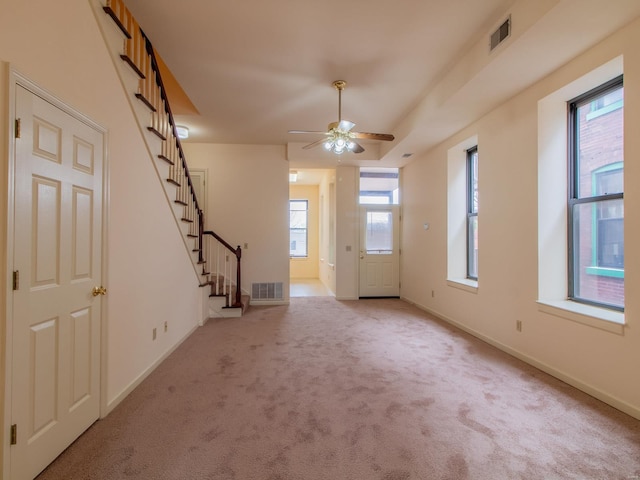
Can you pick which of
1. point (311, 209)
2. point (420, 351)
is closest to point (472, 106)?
point (420, 351)

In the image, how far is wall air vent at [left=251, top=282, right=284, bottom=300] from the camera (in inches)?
228

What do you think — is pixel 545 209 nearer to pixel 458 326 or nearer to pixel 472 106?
pixel 472 106

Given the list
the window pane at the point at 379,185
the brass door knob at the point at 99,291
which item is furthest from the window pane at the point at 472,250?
the brass door knob at the point at 99,291

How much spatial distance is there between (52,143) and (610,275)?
4.19 meters

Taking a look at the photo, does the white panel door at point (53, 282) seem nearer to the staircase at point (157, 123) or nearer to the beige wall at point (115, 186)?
the beige wall at point (115, 186)

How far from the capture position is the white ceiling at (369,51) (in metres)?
2.33

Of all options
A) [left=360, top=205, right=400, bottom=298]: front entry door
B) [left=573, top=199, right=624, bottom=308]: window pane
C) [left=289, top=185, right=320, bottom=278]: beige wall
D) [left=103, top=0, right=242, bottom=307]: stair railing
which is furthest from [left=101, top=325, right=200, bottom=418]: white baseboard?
[left=289, top=185, right=320, bottom=278]: beige wall

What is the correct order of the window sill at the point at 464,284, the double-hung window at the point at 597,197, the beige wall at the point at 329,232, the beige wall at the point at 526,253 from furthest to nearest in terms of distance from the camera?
the beige wall at the point at 329,232 < the window sill at the point at 464,284 < the double-hung window at the point at 597,197 < the beige wall at the point at 526,253

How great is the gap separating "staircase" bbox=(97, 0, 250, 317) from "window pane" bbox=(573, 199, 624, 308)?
163 inches

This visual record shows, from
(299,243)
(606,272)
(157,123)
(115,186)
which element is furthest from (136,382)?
(299,243)

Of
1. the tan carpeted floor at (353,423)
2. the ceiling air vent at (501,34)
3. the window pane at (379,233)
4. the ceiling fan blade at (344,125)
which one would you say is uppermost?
the ceiling air vent at (501,34)

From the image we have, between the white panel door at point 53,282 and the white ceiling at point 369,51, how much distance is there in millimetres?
1534

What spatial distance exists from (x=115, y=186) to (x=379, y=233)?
5.14m

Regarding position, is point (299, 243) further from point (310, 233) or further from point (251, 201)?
point (251, 201)
